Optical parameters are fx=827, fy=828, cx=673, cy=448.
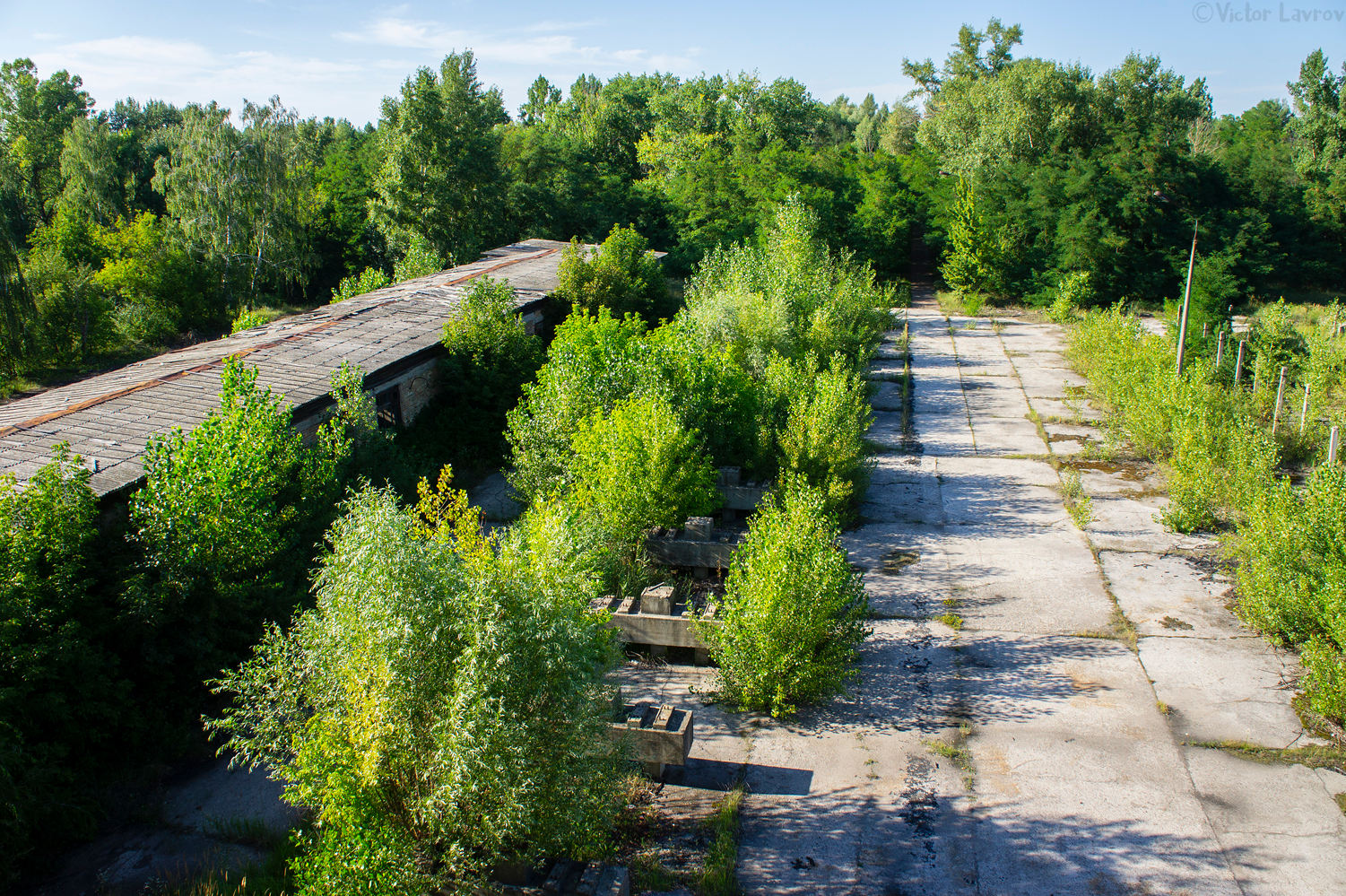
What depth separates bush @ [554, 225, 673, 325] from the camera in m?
15.7

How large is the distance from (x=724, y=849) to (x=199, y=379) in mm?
8401

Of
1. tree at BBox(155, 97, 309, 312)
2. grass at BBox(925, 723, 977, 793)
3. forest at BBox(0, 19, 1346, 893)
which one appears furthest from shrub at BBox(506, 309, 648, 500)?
tree at BBox(155, 97, 309, 312)

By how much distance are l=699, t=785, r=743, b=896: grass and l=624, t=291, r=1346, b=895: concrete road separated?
0.38 feet

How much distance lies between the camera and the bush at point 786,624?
20.9ft

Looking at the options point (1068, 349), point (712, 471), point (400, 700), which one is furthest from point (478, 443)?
point (1068, 349)

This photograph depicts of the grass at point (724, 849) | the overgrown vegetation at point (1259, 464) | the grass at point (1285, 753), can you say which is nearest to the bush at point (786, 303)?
the overgrown vegetation at point (1259, 464)

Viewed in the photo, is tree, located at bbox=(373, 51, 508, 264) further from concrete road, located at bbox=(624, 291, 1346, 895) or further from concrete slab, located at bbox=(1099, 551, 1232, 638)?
concrete slab, located at bbox=(1099, 551, 1232, 638)

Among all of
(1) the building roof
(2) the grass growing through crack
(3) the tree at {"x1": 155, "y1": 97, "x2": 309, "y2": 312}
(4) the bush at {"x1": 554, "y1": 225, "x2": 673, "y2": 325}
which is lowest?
(2) the grass growing through crack

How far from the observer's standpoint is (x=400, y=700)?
3850 mm

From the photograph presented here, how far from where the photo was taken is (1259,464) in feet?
30.0

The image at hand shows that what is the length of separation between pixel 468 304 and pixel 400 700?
9.34 meters

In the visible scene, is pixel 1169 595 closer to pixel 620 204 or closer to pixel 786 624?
pixel 786 624

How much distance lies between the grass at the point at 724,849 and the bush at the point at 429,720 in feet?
3.11

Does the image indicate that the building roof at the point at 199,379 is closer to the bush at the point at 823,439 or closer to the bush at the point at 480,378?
the bush at the point at 480,378
